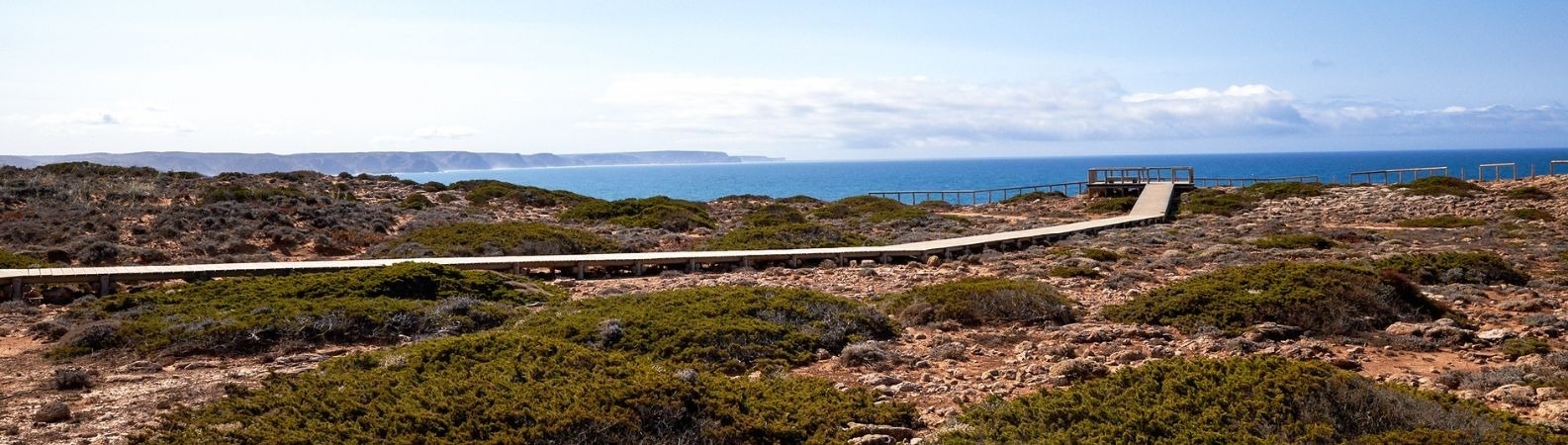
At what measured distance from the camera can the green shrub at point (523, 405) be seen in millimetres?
6734

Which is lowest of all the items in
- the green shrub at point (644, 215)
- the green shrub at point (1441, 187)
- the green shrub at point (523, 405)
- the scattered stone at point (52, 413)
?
the scattered stone at point (52, 413)

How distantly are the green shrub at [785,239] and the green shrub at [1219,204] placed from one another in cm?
1584

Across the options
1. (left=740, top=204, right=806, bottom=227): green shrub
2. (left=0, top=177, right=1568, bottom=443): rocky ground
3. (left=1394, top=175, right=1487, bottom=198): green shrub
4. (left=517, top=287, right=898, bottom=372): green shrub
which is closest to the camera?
(left=0, top=177, right=1568, bottom=443): rocky ground

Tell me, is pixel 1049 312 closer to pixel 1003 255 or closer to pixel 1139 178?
pixel 1003 255

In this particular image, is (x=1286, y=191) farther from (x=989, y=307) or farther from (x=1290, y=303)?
(x=989, y=307)

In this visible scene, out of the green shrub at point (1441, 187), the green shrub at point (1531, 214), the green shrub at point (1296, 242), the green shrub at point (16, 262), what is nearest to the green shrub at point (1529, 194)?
the green shrub at point (1441, 187)

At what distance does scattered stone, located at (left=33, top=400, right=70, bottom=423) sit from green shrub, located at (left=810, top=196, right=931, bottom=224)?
25.6m

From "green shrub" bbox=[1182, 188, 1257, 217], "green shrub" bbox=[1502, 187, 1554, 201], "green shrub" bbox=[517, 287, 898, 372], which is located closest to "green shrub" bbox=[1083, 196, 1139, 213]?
"green shrub" bbox=[1182, 188, 1257, 217]

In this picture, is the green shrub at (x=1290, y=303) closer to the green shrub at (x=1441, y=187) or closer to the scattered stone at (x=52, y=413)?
the scattered stone at (x=52, y=413)

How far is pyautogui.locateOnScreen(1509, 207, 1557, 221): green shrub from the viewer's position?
26.9 meters

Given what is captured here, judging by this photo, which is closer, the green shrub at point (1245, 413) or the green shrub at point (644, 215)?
the green shrub at point (1245, 413)

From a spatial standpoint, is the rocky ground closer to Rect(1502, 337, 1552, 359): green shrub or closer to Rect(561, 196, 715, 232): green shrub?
Rect(1502, 337, 1552, 359): green shrub

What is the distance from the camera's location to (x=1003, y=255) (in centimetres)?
2133

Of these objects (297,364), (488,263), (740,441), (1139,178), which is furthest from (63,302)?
(1139,178)
